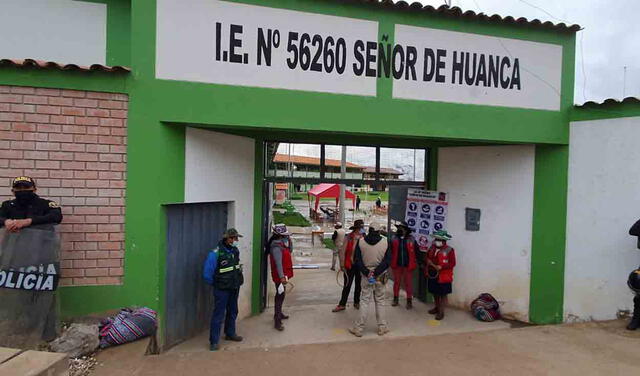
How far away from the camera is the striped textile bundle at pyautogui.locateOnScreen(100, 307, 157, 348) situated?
400 centimetres

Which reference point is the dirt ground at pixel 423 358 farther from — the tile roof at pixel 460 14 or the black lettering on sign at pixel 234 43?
the tile roof at pixel 460 14

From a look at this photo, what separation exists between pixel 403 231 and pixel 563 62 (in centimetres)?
375

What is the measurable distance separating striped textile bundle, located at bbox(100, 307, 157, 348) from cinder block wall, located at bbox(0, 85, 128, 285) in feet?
1.47

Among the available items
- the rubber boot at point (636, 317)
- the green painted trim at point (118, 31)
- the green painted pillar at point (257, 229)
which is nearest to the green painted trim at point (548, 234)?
the rubber boot at point (636, 317)

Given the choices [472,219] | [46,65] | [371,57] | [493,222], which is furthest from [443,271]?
[46,65]

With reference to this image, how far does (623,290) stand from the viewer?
557 centimetres

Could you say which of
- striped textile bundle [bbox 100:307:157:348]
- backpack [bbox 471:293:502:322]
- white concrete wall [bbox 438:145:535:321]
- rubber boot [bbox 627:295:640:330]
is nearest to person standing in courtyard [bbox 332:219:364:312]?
white concrete wall [bbox 438:145:535:321]

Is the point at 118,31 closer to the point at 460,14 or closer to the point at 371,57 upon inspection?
the point at 371,57

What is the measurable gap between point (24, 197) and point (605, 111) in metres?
7.65

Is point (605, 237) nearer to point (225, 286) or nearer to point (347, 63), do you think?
point (347, 63)

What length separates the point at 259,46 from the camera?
4.93m

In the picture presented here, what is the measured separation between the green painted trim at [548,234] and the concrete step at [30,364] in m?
6.43

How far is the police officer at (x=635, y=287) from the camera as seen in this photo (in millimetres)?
5105

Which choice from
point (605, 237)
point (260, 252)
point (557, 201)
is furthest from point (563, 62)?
point (260, 252)
